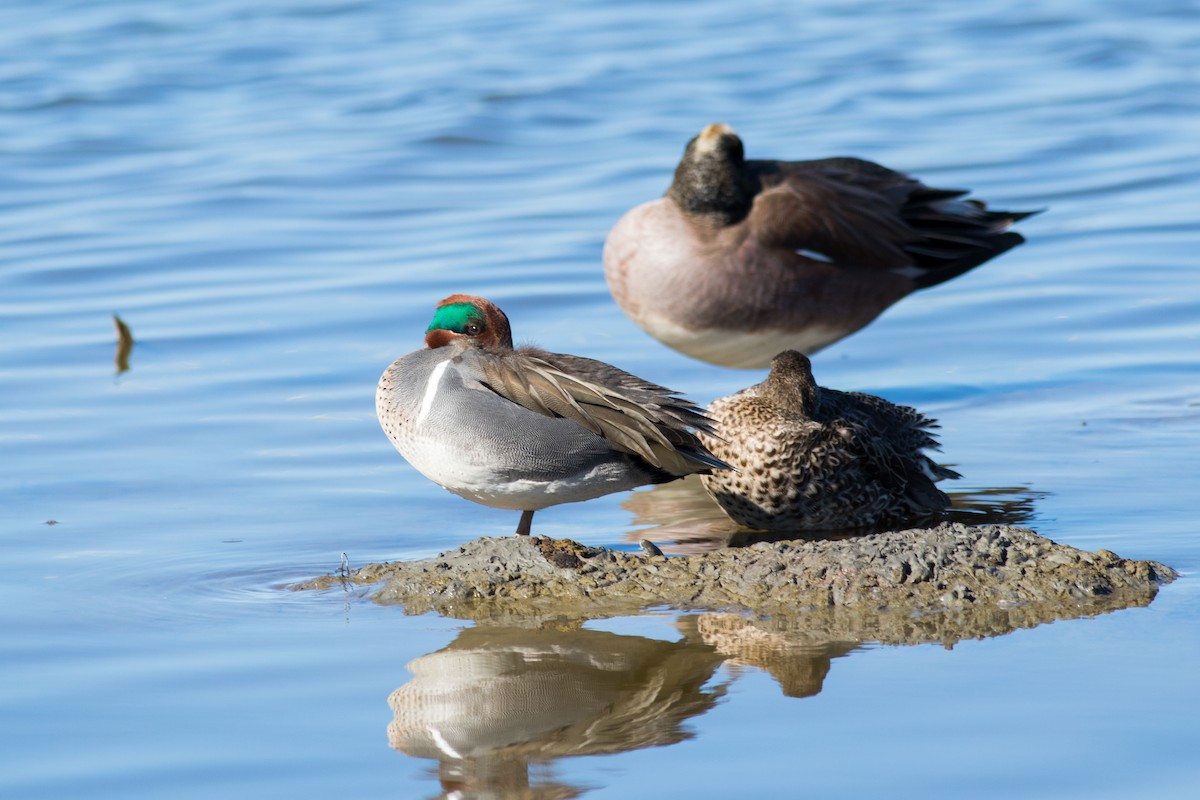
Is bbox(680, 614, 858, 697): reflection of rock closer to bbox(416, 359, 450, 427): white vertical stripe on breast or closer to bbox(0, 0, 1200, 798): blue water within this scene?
bbox(0, 0, 1200, 798): blue water

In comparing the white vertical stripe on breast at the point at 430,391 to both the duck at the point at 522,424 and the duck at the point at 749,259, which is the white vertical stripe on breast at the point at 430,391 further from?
the duck at the point at 749,259

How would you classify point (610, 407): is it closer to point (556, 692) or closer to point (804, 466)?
point (804, 466)

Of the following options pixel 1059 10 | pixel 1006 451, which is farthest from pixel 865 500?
pixel 1059 10

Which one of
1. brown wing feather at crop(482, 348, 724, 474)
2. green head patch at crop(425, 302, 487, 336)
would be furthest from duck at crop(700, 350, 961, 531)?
green head patch at crop(425, 302, 487, 336)

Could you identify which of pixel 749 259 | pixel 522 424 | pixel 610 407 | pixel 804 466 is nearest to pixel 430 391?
pixel 522 424

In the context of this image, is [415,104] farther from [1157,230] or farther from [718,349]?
[718,349]

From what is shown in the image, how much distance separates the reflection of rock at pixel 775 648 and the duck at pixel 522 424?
67 centimetres

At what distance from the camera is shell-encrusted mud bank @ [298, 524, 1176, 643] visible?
436 centimetres

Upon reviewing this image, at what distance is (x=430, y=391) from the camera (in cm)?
494

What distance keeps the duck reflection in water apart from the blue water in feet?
0.11

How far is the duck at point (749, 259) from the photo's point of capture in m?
7.31

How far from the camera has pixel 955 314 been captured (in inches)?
340

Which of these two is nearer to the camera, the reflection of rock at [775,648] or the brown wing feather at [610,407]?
the reflection of rock at [775,648]

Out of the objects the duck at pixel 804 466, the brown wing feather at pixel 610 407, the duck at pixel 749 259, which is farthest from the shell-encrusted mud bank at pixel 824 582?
the duck at pixel 749 259
